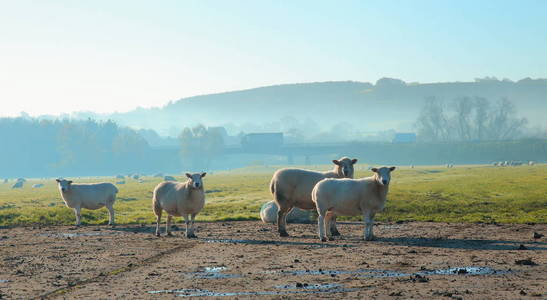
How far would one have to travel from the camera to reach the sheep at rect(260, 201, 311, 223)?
31.8m

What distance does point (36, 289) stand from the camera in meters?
15.6

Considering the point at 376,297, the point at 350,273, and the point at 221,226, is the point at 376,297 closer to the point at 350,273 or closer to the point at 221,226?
the point at 350,273

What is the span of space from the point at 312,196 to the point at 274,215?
265 inches

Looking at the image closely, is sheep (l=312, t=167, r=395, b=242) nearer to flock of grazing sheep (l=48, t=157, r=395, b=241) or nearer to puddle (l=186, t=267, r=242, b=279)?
flock of grazing sheep (l=48, t=157, r=395, b=241)

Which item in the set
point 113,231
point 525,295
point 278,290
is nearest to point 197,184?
point 113,231

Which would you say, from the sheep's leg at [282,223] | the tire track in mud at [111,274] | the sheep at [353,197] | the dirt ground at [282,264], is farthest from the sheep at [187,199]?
the sheep at [353,197]

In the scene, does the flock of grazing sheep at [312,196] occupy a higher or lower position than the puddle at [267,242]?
higher

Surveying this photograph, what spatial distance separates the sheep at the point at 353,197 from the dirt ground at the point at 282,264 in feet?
3.07

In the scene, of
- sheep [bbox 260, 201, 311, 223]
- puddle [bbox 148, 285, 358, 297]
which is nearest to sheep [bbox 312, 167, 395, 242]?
sheep [bbox 260, 201, 311, 223]

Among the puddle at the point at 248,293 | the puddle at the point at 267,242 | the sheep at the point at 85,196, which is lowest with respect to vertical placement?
the puddle at the point at 267,242

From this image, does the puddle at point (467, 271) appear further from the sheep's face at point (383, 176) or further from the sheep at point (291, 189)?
the sheep at point (291, 189)

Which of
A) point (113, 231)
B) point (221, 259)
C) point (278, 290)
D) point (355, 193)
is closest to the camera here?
point (278, 290)

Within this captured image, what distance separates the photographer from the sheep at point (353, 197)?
24.3 metres

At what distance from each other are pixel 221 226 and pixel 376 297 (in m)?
18.0
